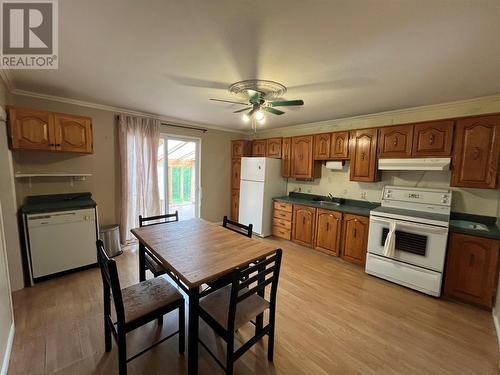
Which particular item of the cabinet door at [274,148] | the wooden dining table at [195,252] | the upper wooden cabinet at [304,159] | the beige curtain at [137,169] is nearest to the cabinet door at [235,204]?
the cabinet door at [274,148]

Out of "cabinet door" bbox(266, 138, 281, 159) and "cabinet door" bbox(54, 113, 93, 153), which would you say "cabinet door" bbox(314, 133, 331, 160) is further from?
"cabinet door" bbox(54, 113, 93, 153)

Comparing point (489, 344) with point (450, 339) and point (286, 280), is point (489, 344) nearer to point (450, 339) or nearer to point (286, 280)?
point (450, 339)

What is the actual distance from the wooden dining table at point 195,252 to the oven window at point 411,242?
6.51ft

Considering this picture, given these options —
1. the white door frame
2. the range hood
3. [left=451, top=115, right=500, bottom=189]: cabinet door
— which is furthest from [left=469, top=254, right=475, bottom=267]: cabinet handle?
the white door frame

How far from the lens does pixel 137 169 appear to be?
363cm

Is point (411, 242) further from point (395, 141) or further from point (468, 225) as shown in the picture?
point (395, 141)

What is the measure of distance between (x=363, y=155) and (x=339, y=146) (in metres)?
0.44

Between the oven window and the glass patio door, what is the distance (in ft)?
12.5

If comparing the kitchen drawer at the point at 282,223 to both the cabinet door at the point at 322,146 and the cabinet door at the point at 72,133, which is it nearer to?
the cabinet door at the point at 322,146

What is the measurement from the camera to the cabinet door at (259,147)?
4.75m

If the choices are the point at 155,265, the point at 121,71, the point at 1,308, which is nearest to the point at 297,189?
A: the point at 155,265

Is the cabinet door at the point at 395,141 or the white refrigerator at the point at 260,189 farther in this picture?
the white refrigerator at the point at 260,189

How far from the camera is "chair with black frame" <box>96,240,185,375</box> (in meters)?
1.29

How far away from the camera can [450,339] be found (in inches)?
74.1
